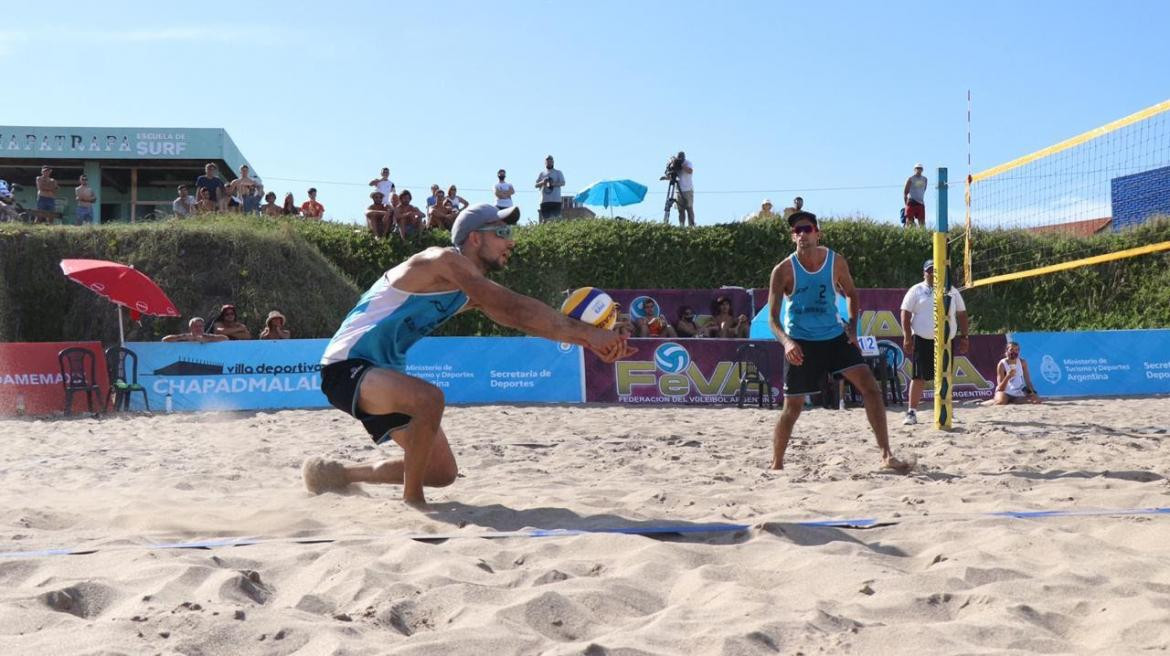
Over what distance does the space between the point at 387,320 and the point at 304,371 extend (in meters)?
8.01

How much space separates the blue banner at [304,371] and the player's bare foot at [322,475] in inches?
272

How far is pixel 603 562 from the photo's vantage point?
3377 millimetres

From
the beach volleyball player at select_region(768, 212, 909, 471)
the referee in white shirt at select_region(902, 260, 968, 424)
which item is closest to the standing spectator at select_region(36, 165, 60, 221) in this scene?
the referee in white shirt at select_region(902, 260, 968, 424)

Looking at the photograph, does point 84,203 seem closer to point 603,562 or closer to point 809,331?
point 809,331

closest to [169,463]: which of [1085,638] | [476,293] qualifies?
[476,293]

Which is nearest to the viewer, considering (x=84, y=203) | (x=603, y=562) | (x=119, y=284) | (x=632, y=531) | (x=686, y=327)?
(x=603, y=562)

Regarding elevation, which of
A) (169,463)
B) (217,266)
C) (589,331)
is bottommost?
(169,463)

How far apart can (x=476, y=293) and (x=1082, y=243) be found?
18584mm

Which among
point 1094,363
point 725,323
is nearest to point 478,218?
point 725,323

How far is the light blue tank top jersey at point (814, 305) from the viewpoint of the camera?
607 centimetres

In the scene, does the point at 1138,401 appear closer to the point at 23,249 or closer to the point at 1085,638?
the point at 1085,638

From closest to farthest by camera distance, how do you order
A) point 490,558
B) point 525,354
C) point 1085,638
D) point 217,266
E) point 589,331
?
1. point 1085,638
2. point 490,558
3. point 589,331
4. point 525,354
5. point 217,266

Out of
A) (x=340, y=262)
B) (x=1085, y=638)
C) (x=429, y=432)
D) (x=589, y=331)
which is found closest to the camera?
(x=1085, y=638)

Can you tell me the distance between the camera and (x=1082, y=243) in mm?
19969
